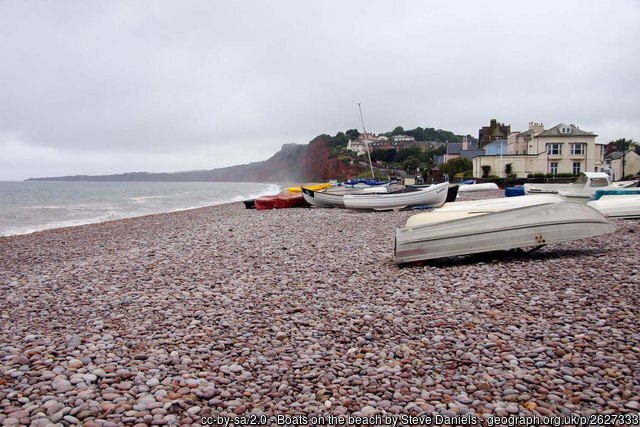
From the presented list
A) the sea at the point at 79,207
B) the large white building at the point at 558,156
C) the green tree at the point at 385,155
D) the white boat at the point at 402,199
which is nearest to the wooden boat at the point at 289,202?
the white boat at the point at 402,199

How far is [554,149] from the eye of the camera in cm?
5806

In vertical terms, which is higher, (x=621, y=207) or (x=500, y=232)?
(x=500, y=232)

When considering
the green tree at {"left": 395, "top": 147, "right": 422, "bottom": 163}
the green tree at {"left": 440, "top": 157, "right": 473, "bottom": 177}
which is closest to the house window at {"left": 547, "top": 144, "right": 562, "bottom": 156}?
the green tree at {"left": 440, "top": 157, "right": 473, "bottom": 177}

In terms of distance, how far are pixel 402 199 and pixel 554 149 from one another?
44.4 m

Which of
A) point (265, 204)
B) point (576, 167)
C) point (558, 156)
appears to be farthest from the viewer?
point (576, 167)

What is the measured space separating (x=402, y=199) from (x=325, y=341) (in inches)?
729

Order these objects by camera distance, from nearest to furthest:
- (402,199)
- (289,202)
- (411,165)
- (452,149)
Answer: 1. (402,199)
2. (289,202)
3. (452,149)
4. (411,165)

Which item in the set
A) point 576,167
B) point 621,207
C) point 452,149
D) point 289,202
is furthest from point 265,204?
point 452,149

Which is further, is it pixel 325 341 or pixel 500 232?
pixel 500 232

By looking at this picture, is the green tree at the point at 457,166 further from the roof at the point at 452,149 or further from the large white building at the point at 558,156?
the roof at the point at 452,149

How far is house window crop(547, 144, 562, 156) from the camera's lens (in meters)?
57.8

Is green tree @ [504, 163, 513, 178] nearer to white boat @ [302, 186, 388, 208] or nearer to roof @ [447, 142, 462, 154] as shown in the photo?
roof @ [447, 142, 462, 154]

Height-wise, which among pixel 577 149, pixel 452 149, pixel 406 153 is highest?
pixel 406 153

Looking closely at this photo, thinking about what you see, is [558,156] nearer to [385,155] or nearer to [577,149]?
[577,149]
